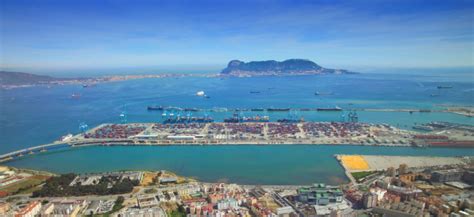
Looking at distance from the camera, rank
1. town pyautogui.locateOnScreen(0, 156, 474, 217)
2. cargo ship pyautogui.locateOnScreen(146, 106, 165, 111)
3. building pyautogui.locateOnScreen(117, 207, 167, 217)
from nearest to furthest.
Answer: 1. building pyautogui.locateOnScreen(117, 207, 167, 217)
2. town pyautogui.locateOnScreen(0, 156, 474, 217)
3. cargo ship pyautogui.locateOnScreen(146, 106, 165, 111)

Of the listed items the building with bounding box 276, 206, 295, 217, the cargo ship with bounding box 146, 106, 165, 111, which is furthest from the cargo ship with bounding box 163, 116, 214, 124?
the building with bounding box 276, 206, 295, 217

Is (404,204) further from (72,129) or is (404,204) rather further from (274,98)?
(274,98)

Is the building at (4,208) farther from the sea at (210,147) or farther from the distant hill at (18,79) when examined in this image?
the distant hill at (18,79)

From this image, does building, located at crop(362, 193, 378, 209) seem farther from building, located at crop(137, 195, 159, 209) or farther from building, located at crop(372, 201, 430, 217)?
building, located at crop(137, 195, 159, 209)

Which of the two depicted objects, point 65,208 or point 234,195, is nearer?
point 65,208

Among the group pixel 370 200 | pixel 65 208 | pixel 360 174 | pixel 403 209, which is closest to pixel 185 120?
pixel 360 174

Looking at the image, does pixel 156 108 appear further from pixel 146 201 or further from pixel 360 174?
pixel 360 174
